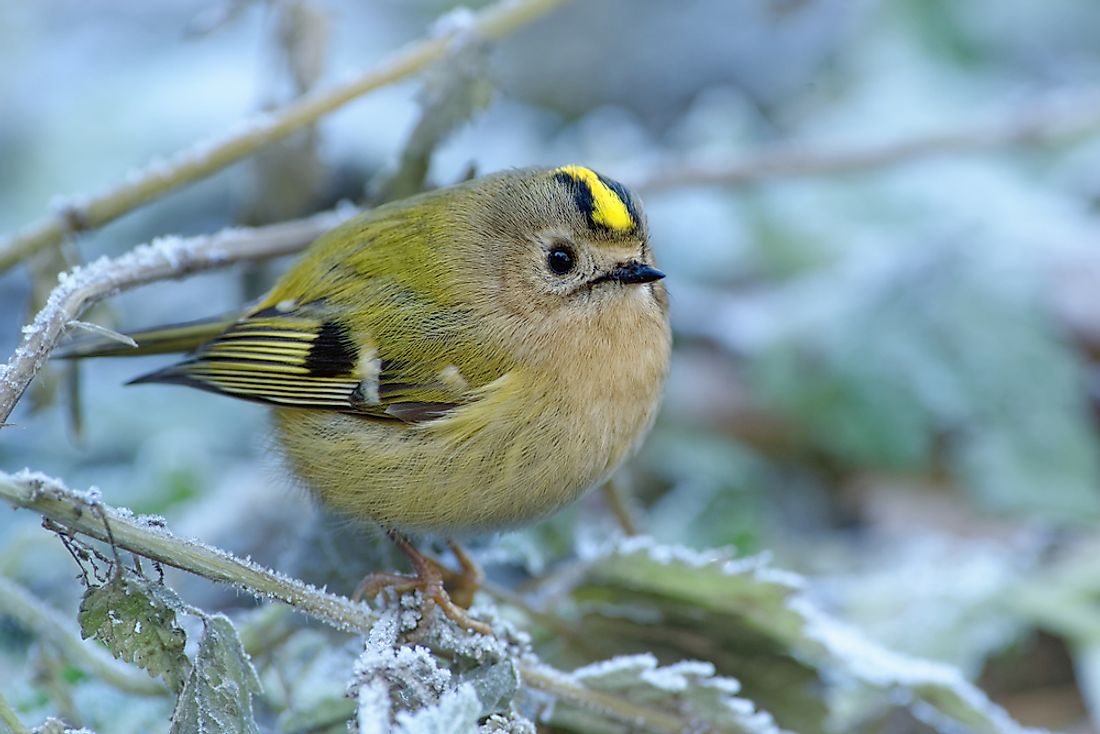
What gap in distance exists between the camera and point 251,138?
232 cm

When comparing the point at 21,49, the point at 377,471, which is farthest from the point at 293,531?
the point at 21,49

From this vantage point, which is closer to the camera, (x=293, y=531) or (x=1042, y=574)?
(x=293, y=531)

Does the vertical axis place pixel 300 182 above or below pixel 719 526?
above

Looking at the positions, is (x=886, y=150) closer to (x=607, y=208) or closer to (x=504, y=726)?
(x=607, y=208)

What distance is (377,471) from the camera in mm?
1911

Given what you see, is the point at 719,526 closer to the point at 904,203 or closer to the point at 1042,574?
the point at 1042,574

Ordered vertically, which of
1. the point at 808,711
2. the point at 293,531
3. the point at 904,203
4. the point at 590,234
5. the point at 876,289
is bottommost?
the point at 808,711

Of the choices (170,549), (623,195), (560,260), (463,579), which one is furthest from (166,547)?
(623,195)

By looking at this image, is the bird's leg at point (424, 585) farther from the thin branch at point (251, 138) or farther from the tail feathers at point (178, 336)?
the thin branch at point (251, 138)

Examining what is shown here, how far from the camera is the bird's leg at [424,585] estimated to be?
177 centimetres

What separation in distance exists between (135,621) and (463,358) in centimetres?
71

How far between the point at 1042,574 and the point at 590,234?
4.83 ft

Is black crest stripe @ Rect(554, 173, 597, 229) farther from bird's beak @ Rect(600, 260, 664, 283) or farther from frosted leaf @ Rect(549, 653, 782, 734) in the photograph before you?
frosted leaf @ Rect(549, 653, 782, 734)

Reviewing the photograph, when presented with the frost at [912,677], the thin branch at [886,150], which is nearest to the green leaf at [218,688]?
the frost at [912,677]
